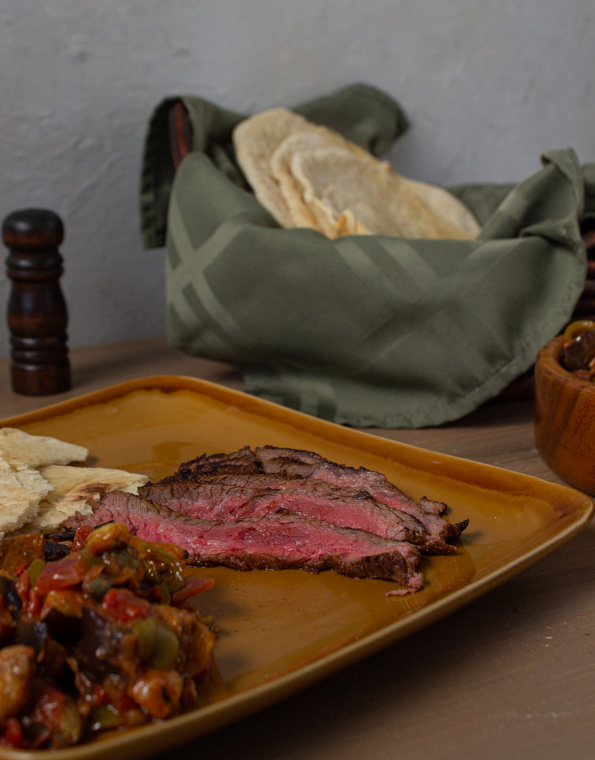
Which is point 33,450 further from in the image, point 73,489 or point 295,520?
point 295,520

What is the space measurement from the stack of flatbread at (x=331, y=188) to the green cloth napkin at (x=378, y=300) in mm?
116

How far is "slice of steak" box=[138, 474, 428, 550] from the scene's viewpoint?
0.98 m

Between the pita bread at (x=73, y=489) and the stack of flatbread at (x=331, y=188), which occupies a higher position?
the stack of flatbread at (x=331, y=188)

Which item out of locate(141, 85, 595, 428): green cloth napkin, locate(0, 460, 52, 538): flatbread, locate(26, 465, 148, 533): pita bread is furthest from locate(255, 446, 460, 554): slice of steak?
locate(141, 85, 595, 428): green cloth napkin

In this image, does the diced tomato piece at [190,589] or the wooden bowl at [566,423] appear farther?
the wooden bowl at [566,423]

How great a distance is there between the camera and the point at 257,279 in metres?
1.62

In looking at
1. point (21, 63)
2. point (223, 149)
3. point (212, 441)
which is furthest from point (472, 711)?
point (21, 63)

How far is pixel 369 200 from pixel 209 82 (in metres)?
0.66

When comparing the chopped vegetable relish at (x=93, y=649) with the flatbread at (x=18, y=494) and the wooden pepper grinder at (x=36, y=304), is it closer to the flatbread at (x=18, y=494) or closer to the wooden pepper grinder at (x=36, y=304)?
the flatbread at (x=18, y=494)

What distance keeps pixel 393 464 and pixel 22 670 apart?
70 cm

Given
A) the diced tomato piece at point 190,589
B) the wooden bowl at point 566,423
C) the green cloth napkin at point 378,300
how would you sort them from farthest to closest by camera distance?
the green cloth napkin at point 378,300 < the wooden bowl at point 566,423 < the diced tomato piece at point 190,589

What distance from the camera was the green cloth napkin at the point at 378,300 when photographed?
4.97 ft

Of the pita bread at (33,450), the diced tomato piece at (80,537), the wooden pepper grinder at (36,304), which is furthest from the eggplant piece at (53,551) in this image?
the wooden pepper grinder at (36,304)

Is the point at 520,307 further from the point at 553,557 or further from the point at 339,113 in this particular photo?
the point at 339,113
